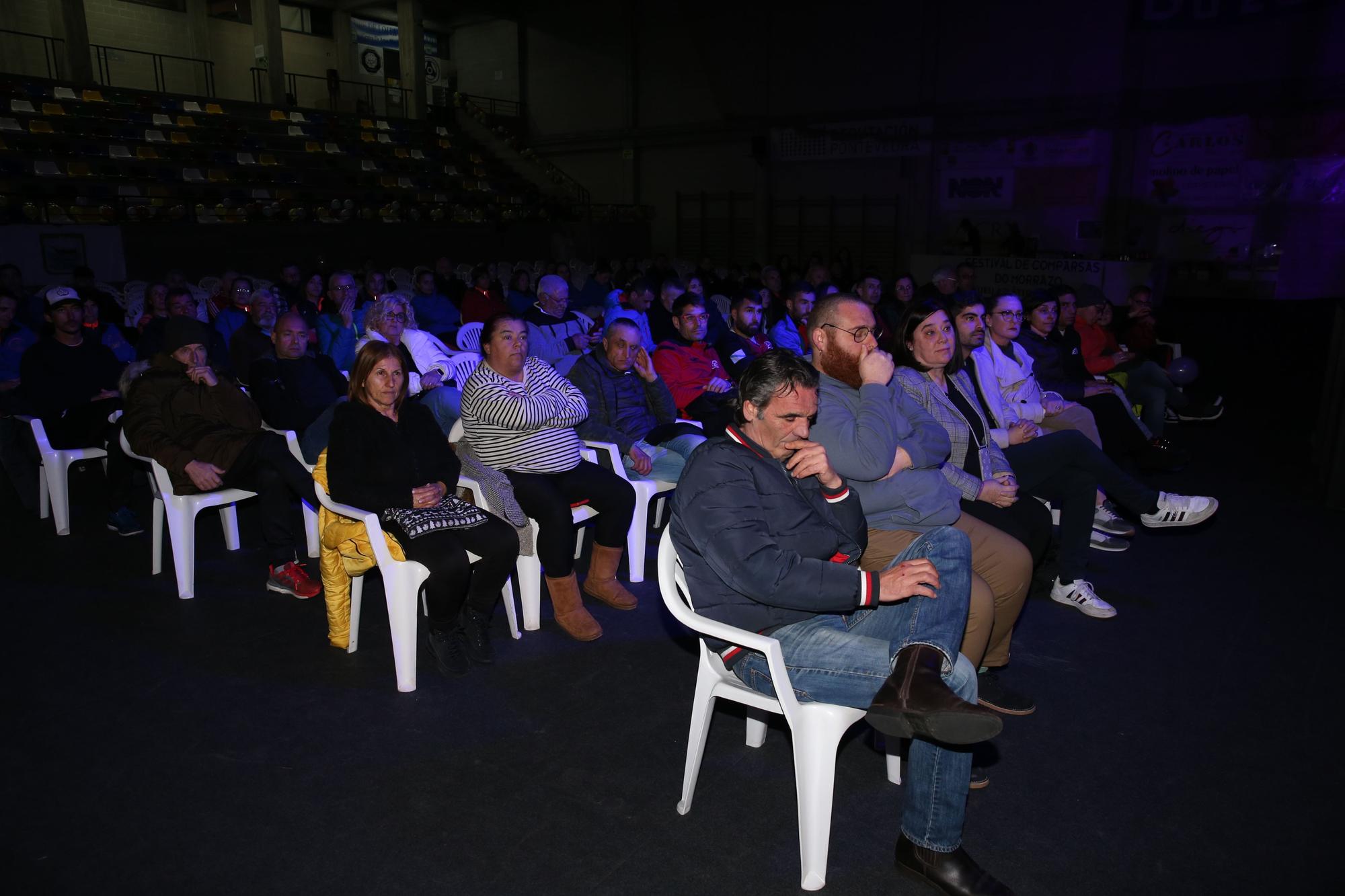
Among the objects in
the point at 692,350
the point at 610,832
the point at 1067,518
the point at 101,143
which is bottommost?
the point at 610,832

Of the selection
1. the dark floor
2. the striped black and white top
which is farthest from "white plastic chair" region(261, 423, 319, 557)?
the striped black and white top

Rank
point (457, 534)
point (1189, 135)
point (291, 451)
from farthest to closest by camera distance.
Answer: point (1189, 135)
point (291, 451)
point (457, 534)

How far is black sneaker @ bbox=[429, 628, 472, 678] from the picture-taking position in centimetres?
278

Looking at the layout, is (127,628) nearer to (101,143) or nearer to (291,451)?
(291,451)

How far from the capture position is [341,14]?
63.2 feet

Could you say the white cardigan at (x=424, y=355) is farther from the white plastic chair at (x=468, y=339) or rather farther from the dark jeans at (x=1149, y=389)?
the dark jeans at (x=1149, y=389)

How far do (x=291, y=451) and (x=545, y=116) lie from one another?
16650 mm

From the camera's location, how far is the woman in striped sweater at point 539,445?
3.08 m

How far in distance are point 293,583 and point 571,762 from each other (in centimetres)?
162

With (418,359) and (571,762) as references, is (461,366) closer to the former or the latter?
(418,359)

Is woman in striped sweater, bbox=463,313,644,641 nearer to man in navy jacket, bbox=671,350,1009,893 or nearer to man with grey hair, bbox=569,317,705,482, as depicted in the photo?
man with grey hair, bbox=569,317,705,482

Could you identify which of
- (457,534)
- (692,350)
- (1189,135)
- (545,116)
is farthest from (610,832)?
(545,116)

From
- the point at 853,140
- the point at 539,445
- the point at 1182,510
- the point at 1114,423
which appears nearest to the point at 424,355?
the point at 539,445

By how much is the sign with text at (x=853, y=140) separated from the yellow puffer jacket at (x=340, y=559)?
13.0 meters
